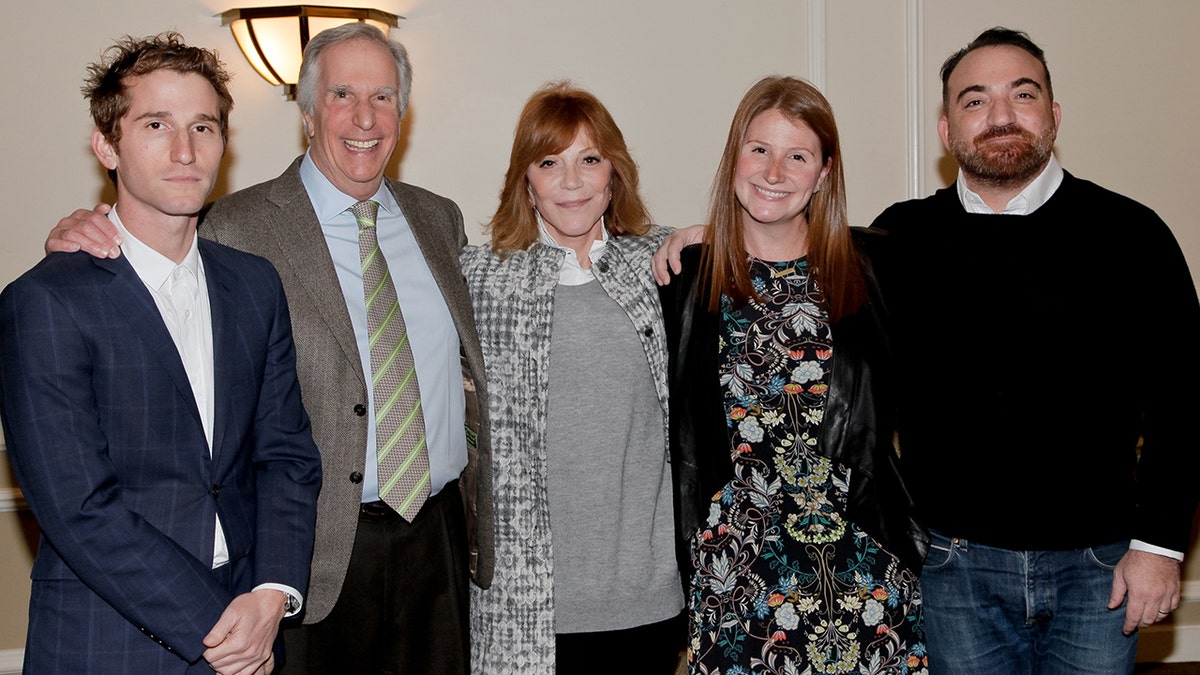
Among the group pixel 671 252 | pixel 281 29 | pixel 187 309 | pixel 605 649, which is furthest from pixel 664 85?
pixel 187 309

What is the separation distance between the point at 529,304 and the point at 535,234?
25 centimetres

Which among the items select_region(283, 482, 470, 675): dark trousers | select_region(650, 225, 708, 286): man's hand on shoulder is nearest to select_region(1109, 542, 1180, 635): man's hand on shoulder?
select_region(650, 225, 708, 286): man's hand on shoulder

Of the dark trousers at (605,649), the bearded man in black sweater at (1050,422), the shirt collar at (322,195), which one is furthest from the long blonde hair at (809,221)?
the shirt collar at (322,195)

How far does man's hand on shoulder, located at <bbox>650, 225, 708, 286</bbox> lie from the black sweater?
63cm

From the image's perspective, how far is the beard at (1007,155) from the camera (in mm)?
2514

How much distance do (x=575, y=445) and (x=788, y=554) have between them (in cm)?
56

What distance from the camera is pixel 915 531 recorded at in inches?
98.1

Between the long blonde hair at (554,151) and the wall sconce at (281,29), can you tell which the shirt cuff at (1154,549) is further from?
the wall sconce at (281,29)

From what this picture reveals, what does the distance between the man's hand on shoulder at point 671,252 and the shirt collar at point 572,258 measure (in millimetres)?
145

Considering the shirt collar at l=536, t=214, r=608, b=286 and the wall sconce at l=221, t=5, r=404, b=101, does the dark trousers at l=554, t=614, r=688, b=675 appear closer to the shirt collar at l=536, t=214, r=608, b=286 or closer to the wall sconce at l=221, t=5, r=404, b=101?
the shirt collar at l=536, t=214, r=608, b=286

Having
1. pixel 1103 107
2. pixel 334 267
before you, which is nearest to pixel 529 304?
pixel 334 267

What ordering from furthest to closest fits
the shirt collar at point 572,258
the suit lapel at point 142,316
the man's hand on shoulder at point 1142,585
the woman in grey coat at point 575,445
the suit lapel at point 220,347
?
the shirt collar at point 572,258 < the woman in grey coat at point 575,445 < the man's hand on shoulder at point 1142,585 < the suit lapel at point 220,347 < the suit lapel at point 142,316

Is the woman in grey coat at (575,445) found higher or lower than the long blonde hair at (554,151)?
lower

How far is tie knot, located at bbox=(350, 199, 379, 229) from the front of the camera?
2.57 metres
